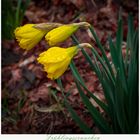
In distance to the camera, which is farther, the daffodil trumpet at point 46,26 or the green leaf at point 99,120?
the green leaf at point 99,120

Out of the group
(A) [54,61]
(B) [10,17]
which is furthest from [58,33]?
(B) [10,17]

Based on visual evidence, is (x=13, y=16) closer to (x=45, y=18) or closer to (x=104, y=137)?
(x=45, y=18)

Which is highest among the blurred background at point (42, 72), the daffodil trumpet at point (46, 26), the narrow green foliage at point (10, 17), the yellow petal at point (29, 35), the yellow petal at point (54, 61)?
the daffodil trumpet at point (46, 26)

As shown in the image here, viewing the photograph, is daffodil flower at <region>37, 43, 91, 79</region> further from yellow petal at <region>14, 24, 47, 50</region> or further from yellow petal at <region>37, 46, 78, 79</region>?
yellow petal at <region>14, 24, 47, 50</region>

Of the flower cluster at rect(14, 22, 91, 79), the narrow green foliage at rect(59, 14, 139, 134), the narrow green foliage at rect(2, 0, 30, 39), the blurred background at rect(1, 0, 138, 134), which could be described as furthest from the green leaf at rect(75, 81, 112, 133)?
the narrow green foliage at rect(2, 0, 30, 39)

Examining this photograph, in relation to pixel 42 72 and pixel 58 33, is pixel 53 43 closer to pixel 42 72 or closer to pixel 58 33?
pixel 58 33

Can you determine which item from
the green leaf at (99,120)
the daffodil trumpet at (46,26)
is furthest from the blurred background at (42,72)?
the daffodil trumpet at (46,26)

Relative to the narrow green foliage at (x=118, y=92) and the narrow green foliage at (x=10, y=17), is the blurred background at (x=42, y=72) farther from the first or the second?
the narrow green foliage at (x=118, y=92)
